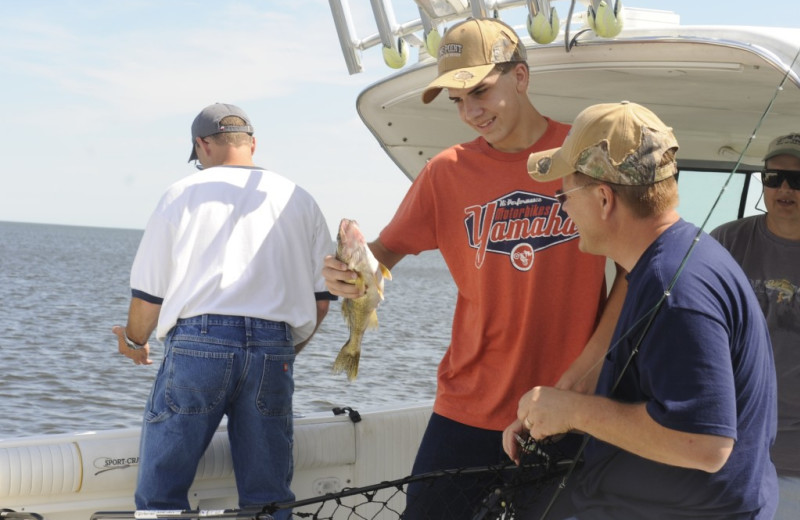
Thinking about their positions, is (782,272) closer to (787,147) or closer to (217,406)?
(787,147)

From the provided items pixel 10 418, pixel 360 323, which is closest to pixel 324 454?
pixel 360 323

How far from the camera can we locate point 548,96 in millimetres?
4570

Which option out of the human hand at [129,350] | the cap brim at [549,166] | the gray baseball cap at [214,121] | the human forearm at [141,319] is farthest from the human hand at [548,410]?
the human hand at [129,350]

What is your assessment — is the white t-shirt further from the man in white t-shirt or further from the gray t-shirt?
the gray t-shirt

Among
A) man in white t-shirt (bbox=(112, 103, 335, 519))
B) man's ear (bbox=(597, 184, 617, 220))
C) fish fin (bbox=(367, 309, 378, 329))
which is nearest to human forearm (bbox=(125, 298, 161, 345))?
man in white t-shirt (bbox=(112, 103, 335, 519))

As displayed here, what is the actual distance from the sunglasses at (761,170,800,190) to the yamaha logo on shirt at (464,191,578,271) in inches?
49.7

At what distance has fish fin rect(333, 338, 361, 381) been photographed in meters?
3.66

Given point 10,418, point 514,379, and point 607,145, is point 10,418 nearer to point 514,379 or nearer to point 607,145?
point 514,379

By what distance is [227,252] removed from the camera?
4203 millimetres

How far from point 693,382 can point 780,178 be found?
2343mm

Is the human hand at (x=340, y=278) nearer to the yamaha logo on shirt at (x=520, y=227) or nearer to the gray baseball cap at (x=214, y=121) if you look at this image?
the yamaha logo on shirt at (x=520, y=227)

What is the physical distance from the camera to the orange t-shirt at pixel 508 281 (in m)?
3.34

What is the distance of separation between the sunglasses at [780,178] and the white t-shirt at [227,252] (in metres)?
2.09

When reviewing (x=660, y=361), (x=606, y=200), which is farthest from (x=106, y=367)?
(x=660, y=361)
